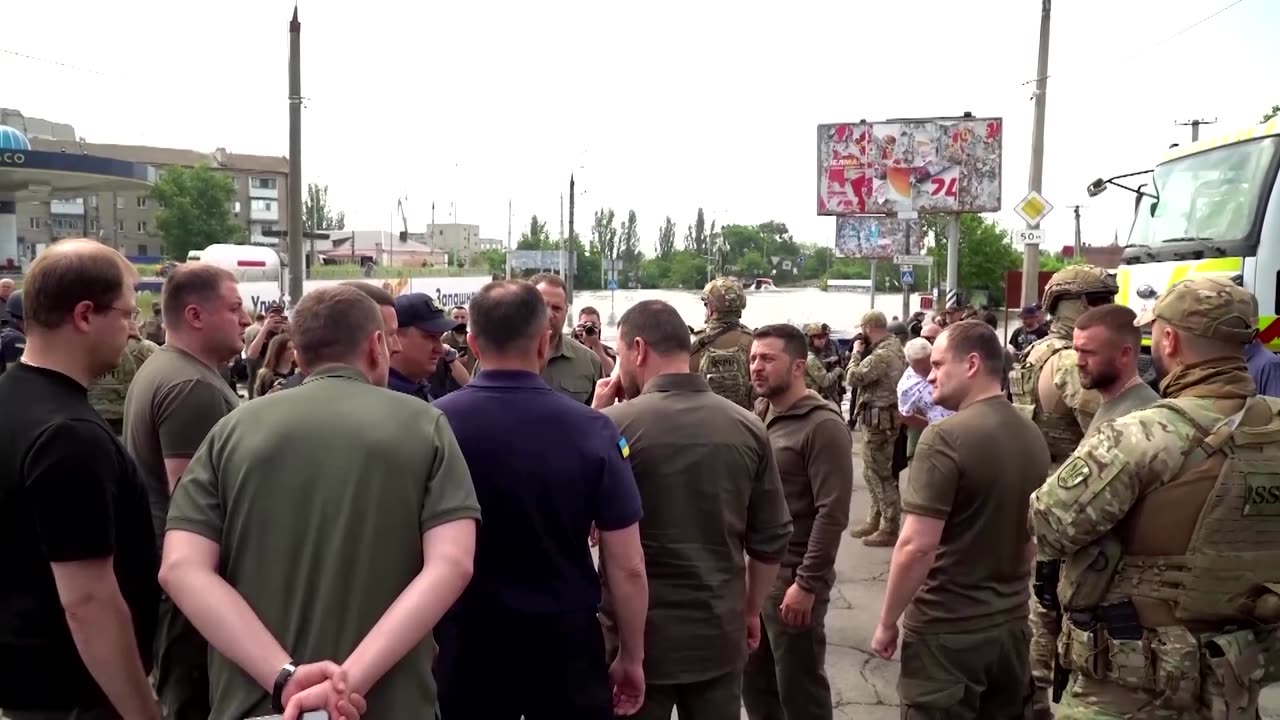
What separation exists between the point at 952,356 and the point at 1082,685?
1232 mm

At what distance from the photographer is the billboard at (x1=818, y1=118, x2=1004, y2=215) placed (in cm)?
2530

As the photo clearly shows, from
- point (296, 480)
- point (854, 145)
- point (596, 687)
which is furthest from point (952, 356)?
point (854, 145)

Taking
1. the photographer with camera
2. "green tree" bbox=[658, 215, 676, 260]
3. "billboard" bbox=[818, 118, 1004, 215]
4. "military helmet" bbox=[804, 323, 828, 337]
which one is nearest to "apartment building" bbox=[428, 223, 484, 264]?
"green tree" bbox=[658, 215, 676, 260]

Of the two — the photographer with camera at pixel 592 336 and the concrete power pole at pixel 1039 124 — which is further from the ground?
the concrete power pole at pixel 1039 124

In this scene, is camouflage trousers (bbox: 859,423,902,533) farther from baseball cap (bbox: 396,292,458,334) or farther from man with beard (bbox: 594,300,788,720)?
man with beard (bbox: 594,300,788,720)

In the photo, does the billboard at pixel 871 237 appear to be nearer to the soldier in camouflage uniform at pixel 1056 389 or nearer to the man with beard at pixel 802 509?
the soldier in camouflage uniform at pixel 1056 389

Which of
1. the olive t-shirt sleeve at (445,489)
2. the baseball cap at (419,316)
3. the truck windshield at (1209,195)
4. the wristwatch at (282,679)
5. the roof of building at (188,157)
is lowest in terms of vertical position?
the wristwatch at (282,679)

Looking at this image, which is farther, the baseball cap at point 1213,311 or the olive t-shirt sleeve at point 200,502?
the baseball cap at point 1213,311

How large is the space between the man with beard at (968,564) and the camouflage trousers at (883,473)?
4.52m

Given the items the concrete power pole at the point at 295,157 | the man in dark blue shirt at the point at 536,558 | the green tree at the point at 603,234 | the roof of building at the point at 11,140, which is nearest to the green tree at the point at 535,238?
the green tree at the point at 603,234

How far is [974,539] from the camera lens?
3.40 metres

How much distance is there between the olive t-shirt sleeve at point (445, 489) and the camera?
220cm

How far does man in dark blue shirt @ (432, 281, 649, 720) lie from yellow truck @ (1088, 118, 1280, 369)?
20.6 ft

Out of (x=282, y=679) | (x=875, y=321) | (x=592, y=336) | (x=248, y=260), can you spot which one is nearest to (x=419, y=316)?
(x=282, y=679)
